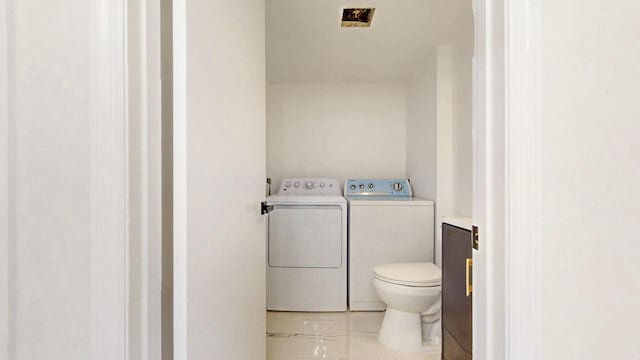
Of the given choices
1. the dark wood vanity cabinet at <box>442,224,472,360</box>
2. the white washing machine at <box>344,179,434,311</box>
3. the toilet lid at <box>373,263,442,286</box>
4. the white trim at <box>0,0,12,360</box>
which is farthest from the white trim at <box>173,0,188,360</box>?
the white washing machine at <box>344,179,434,311</box>

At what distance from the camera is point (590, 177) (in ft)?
2.12

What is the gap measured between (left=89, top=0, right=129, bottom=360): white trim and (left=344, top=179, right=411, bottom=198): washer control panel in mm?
2456

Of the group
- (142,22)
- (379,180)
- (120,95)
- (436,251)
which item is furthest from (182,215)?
(379,180)

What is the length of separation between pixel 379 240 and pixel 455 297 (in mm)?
1095

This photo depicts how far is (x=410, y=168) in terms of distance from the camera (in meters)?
3.07

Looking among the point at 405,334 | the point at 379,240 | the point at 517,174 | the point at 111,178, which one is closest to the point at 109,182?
the point at 111,178

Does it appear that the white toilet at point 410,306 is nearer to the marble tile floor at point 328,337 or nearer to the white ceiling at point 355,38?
the marble tile floor at point 328,337

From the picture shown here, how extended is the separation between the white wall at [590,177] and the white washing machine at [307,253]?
6.47ft

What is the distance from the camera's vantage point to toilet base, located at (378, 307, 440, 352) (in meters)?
1.99

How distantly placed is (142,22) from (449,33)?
2113mm

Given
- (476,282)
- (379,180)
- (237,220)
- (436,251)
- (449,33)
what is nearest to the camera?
(476,282)

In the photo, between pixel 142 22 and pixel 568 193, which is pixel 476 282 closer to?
pixel 568 193

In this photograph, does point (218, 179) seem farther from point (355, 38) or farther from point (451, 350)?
point (355, 38)

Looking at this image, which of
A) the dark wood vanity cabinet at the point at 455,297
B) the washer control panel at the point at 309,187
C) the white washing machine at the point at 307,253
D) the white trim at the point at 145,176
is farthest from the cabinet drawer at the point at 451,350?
the washer control panel at the point at 309,187
